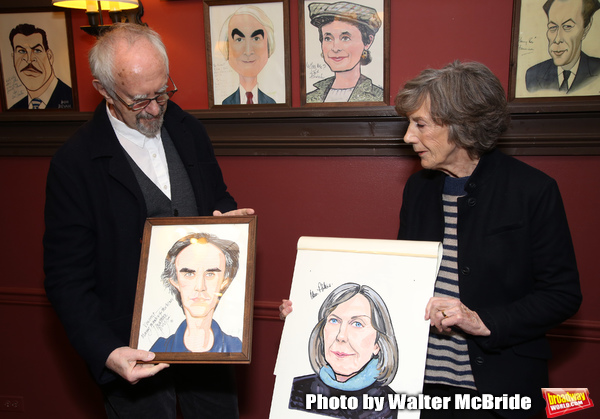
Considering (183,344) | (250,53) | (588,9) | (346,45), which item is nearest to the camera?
(183,344)

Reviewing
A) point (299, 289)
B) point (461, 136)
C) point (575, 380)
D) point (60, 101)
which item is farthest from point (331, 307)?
point (60, 101)

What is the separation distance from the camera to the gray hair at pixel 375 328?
53.9 inches

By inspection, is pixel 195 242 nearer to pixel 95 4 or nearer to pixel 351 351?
pixel 351 351

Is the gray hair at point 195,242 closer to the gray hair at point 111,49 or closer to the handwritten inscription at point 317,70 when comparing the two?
the gray hair at point 111,49

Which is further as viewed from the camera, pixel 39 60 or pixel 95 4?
pixel 39 60

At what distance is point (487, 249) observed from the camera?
1.50 m

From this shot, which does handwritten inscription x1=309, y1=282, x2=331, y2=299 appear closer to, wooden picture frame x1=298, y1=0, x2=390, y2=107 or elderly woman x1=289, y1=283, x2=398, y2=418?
elderly woman x1=289, y1=283, x2=398, y2=418

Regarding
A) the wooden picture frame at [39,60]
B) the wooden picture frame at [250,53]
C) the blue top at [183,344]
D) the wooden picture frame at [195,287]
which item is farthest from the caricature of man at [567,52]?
the wooden picture frame at [39,60]

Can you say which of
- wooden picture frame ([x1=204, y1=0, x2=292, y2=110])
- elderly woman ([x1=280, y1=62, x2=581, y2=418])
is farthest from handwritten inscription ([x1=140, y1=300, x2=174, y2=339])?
wooden picture frame ([x1=204, y1=0, x2=292, y2=110])

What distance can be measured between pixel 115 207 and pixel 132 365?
1.68ft

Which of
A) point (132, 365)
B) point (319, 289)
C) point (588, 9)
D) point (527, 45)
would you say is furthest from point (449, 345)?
point (588, 9)

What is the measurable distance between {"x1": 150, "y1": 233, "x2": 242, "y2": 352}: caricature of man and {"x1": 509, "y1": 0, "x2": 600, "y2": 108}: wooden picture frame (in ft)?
4.99

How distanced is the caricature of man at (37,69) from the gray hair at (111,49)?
119 centimetres

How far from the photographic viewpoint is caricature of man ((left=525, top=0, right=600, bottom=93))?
2.08m
